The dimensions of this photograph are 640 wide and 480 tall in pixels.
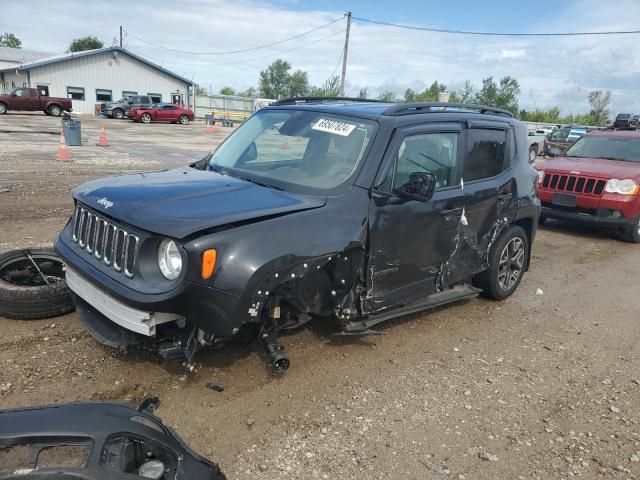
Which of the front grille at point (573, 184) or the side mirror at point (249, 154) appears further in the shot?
the front grille at point (573, 184)

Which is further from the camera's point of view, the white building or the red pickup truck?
the white building

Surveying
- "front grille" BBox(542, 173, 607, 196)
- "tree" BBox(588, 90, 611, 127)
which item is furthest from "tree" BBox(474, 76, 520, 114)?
"front grille" BBox(542, 173, 607, 196)

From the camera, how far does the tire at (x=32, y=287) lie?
4.01 metres

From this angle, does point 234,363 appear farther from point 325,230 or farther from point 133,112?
point 133,112

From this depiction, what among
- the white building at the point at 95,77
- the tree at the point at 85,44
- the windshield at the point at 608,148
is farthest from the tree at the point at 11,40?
the windshield at the point at 608,148

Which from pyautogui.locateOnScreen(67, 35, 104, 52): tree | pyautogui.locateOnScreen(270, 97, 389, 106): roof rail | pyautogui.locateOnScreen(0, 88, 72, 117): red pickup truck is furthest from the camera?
pyautogui.locateOnScreen(67, 35, 104, 52): tree

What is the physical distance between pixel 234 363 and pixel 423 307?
163 cm

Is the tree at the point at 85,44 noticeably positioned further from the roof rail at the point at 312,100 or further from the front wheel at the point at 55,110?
the roof rail at the point at 312,100

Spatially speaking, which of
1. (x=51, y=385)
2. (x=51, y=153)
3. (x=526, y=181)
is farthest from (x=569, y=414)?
(x=51, y=153)

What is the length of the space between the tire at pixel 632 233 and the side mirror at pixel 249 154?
6980 millimetres

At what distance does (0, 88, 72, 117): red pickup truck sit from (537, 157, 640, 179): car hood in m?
37.5

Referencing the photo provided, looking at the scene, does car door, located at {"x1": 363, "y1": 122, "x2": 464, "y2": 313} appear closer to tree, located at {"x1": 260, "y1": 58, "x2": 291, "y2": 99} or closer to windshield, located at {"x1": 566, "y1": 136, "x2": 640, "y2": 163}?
windshield, located at {"x1": 566, "y1": 136, "x2": 640, "y2": 163}

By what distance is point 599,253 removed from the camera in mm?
7922

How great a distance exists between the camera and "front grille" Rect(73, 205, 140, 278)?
3.08 m
